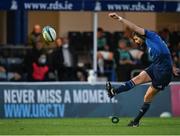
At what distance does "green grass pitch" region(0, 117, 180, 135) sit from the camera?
48.1 feet

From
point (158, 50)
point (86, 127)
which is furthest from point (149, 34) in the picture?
point (86, 127)

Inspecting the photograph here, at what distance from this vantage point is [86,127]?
15891mm

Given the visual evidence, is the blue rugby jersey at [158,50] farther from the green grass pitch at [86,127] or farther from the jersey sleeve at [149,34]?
the green grass pitch at [86,127]

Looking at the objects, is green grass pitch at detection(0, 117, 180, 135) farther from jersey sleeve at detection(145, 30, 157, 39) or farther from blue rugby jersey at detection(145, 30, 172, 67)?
jersey sleeve at detection(145, 30, 157, 39)

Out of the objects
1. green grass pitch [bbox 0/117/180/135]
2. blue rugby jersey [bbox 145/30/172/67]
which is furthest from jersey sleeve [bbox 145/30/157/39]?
green grass pitch [bbox 0/117/180/135]

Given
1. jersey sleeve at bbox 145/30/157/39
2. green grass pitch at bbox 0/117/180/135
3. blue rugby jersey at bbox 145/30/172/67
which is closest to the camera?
green grass pitch at bbox 0/117/180/135

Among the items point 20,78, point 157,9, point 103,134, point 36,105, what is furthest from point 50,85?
point 103,134

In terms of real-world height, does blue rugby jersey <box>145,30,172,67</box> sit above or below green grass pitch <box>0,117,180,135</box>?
above

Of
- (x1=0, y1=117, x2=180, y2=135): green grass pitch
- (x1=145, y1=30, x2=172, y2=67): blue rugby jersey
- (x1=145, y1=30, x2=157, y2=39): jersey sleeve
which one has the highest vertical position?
(x1=145, y1=30, x2=157, y2=39): jersey sleeve

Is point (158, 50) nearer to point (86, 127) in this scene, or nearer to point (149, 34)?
point (149, 34)

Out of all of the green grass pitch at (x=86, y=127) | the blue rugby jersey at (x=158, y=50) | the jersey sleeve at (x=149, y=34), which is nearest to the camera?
the green grass pitch at (x=86, y=127)

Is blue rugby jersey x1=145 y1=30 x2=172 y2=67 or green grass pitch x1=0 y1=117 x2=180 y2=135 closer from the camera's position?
green grass pitch x1=0 y1=117 x2=180 y2=135

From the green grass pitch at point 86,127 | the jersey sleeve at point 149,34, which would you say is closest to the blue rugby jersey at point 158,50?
the jersey sleeve at point 149,34

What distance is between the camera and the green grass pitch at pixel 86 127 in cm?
1466
